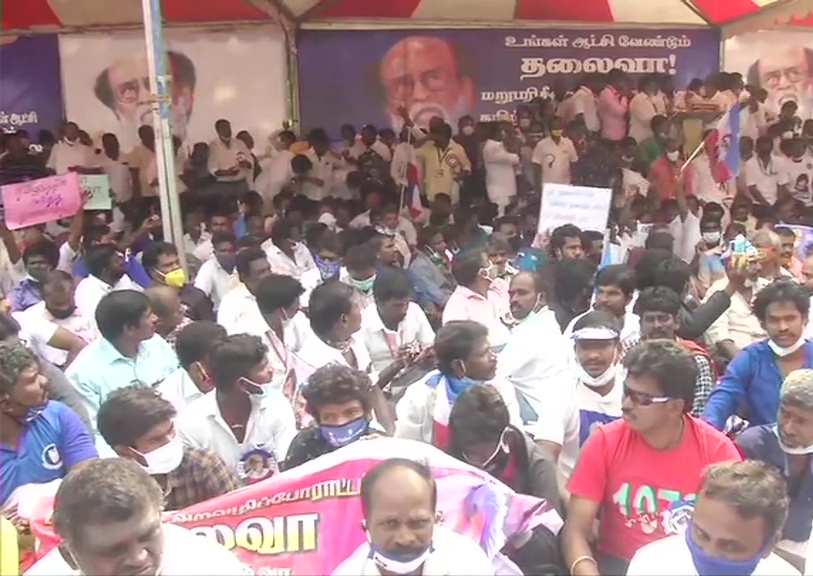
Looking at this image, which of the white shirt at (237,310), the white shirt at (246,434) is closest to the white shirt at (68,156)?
the white shirt at (237,310)

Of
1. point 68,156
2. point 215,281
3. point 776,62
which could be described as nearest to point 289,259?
point 215,281

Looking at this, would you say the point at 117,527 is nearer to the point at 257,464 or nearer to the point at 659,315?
the point at 257,464

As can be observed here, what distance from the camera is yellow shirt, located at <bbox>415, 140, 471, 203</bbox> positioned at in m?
10.1

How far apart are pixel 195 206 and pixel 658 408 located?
6645mm

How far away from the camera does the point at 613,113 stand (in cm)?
1101

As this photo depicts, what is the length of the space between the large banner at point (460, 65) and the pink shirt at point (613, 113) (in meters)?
0.64

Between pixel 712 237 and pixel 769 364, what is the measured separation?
427 cm

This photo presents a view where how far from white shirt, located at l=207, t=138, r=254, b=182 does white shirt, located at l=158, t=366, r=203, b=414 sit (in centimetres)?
617

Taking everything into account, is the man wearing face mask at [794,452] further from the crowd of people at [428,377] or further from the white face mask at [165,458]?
the white face mask at [165,458]

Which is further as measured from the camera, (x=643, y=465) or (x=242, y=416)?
(x=242, y=416)

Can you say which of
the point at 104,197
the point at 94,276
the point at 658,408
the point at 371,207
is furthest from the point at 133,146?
the point at 658,408

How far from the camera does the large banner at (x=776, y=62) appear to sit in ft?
39.9

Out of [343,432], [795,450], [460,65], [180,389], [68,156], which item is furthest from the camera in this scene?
[460,65]

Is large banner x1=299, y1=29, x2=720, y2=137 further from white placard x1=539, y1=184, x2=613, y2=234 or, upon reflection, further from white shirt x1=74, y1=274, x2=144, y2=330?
white shirt x1=74, y1=274, x2=144, y2=330
